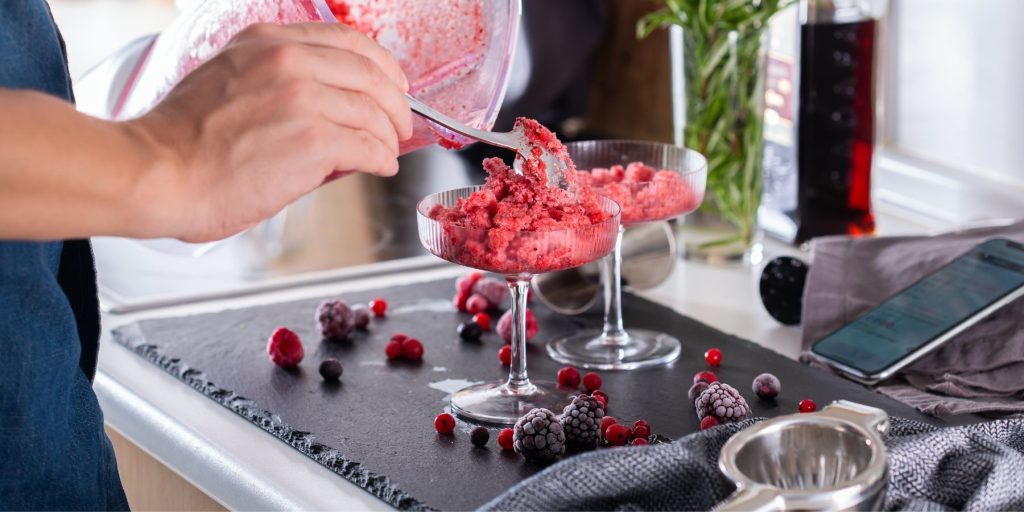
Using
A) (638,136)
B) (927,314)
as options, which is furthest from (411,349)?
(638,136)

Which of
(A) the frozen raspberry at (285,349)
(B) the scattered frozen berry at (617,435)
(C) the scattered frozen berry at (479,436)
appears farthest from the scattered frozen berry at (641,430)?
(A) the frozen raspberry at (285,349)

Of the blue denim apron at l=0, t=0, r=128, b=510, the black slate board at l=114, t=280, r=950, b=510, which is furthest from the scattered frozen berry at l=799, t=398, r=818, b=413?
the blue denim apron at l=0, t=0, r=128, b=510

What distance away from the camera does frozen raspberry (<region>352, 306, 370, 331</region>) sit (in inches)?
50.9

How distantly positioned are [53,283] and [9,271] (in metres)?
0.04

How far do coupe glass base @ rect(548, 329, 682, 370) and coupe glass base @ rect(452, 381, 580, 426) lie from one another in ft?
0.23

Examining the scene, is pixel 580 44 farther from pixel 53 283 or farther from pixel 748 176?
pixel 53 283

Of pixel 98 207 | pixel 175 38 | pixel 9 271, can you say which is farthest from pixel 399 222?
pixel 98 207

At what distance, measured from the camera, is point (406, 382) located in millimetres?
1148

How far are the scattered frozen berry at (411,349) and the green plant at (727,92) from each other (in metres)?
0.50

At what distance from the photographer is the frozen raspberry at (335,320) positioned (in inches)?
49.7

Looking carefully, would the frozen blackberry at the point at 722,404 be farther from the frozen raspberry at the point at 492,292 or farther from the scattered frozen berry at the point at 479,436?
the frozen raspberry at the point at 492,292

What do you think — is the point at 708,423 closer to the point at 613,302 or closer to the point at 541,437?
the point at 541,437

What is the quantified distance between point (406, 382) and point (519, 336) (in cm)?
12

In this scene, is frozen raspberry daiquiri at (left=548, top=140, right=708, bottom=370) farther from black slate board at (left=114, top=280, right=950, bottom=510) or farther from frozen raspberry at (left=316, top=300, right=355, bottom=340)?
frozen raspberry at (left=316, top=300, right=355, bottom=340)
